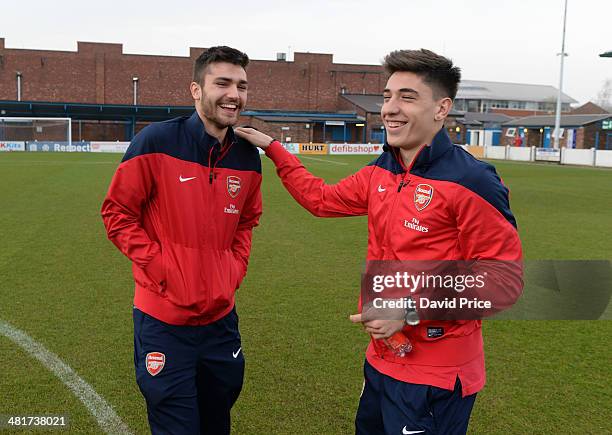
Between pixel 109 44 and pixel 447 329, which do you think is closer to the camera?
pixel 447 329

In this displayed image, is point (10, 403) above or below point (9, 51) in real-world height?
below

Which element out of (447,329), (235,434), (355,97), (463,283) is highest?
(355,97)

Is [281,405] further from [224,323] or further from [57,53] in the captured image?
[57,53]

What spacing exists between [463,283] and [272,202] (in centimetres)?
1464

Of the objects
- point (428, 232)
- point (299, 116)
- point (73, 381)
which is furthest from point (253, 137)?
point (299, 116)

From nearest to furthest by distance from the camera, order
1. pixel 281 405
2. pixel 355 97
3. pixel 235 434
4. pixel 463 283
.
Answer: pixel 463 283 < pixel 235 434 < pixel 281 405 < pixel 355 97

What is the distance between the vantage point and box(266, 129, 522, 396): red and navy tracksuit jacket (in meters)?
2.48

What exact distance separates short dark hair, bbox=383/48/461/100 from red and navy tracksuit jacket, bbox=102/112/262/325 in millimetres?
1032

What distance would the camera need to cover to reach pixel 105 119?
5866cm

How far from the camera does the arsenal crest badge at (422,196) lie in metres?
2.58

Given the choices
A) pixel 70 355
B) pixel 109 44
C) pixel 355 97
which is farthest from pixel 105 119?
pixel 70 355

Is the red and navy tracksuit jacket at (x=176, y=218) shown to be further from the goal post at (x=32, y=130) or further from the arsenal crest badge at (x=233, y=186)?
the goal post at (x=32, y=130)

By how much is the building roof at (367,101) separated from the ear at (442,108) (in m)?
58.8

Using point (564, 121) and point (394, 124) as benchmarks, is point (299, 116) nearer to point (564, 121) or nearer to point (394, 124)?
point (564, 121)
